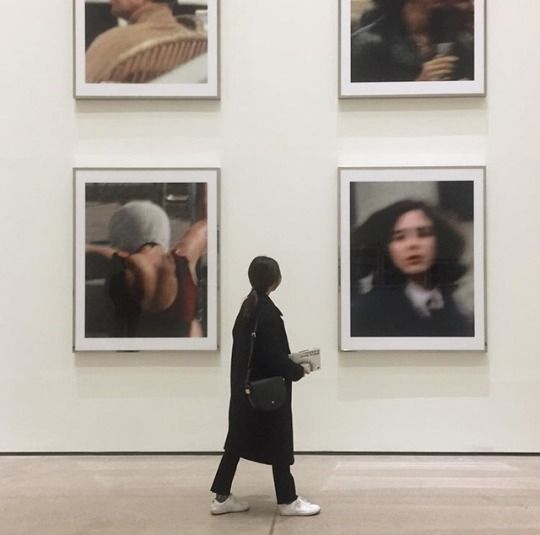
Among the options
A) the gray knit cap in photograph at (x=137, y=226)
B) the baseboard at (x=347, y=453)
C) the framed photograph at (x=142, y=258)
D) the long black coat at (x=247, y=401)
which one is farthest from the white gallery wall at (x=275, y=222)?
the long black coat at (x=247, y=401)

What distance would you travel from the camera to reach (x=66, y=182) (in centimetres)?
573

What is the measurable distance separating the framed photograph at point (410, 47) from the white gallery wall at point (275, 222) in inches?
4.5

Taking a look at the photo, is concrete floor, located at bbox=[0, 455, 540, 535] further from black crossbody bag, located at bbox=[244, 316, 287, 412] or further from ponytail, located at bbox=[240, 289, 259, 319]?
ponytail, located at bbox=[240, 289, 259, 319]

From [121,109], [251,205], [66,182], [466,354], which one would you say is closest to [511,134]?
[466,354]

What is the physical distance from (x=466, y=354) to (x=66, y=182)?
3641mm

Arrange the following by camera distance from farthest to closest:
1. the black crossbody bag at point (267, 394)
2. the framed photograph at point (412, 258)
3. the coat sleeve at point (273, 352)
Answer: the framed photograph at point (412, 258)
the coat sleeve at point (273, 352)
the black crossbody bag at point (267, 394)

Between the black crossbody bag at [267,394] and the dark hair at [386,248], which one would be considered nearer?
the black crossbody bag at [267,394]

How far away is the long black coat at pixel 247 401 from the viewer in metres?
4.18

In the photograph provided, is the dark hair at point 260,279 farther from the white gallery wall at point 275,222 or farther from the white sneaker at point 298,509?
the white gallery wall at point 275,222

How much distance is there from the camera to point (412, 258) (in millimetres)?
5633

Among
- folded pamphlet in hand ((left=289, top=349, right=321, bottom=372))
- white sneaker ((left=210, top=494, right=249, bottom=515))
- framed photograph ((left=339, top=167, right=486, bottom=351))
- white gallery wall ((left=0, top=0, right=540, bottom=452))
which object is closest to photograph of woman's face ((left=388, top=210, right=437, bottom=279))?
framed photograph ((left=339, top=167, right=486, bottom=351))

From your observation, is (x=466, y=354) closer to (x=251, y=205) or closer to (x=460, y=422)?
(x=460, y=422)

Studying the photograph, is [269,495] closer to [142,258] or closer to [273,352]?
[273,352]

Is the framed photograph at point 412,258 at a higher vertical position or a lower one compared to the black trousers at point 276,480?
higher
